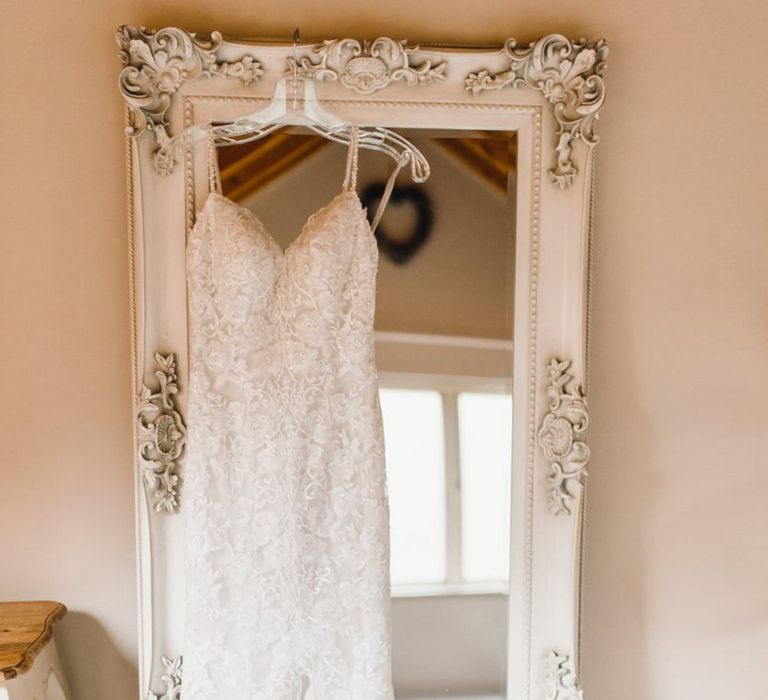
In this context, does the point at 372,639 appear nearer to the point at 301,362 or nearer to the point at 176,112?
the point at 301,362

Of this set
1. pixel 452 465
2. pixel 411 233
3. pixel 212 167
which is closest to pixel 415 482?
pixel 452 465

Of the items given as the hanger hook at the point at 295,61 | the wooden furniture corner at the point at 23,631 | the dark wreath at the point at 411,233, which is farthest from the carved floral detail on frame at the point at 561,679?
the hanger hook at the point at 295,61

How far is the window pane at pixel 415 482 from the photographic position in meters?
1.45

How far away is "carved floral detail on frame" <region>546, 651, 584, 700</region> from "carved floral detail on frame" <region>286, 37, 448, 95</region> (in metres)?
1.24

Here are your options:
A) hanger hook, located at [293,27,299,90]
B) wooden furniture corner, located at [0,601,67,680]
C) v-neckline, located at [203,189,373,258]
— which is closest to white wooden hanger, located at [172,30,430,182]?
hanger hook, located at [293,27,299,90]

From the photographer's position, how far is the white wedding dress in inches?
48.8

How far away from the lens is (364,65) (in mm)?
1345

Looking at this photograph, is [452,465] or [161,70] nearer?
[161,70]

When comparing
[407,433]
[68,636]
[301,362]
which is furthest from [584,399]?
[68,636]

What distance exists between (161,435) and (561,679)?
99 centimetres

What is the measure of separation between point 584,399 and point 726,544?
524mm

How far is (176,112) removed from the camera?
1.34 meters

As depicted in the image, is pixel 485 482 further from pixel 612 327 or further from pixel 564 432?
pixel 612 327

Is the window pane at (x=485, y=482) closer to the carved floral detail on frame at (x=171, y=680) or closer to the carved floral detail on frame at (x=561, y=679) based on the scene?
the carved floral detail on frame at (x=561, y=679)
